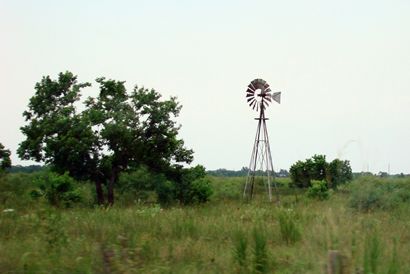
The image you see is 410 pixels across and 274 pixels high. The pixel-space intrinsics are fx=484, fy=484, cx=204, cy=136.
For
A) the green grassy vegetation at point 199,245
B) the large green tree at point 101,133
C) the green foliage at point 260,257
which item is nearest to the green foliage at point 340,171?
the green grassy vegetation at point 199,245

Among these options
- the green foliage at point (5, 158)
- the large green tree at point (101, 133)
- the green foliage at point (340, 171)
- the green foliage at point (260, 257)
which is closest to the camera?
the green foliage at point (340, 171)

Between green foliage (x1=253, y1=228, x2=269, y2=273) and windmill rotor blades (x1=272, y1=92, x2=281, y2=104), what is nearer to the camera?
green foliage (x1=253, y1=228, x2=269, y2=273)

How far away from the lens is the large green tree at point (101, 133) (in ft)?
84.0

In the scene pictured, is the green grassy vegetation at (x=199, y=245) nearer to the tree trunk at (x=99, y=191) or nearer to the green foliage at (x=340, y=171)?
the green foliage at (x=340, y=171)

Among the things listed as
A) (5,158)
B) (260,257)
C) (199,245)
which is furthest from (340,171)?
(5,158)

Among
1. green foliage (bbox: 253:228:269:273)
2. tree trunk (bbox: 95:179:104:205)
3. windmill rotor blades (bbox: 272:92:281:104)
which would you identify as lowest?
green foliage (bbox: 253:228:269:273)

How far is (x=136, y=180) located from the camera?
96.7 feet

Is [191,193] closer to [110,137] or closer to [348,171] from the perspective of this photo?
[110,137]

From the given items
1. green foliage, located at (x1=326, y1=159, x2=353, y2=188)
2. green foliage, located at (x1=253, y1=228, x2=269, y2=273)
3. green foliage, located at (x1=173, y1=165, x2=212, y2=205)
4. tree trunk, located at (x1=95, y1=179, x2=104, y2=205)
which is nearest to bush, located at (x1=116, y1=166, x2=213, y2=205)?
green foliage, located at (x1=173, y1=165, x2=212, y2=205)

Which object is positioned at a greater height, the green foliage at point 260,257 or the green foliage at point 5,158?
the green foliage at point 5,158

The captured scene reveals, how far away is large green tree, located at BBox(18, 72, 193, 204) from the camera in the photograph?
2559cm

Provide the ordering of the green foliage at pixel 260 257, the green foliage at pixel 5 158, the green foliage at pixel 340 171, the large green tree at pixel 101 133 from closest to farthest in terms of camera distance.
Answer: the green foliage at pixel 340 171
the green foliage at pixel 260 257
the large green tree at pixel 101 133
the green foliage at pixel 5 158

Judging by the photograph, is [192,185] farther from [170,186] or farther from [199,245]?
[199,245]

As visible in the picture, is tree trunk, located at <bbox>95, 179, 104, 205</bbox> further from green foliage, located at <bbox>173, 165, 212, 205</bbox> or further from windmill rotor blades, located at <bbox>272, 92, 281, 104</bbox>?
windmill rotor blades, located at <bbox>272, 92, 281, 104</bbox>
